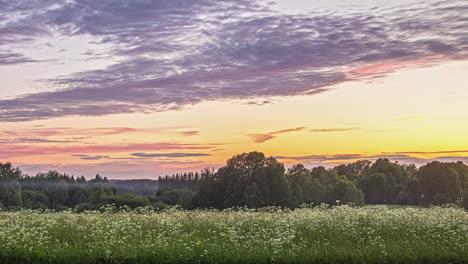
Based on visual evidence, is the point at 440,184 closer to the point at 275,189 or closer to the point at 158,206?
the point at 275,189

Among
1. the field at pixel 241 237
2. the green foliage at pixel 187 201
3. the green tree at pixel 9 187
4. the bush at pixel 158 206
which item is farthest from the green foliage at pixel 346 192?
the green tree at pixel 9 187

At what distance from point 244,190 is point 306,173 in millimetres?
13267

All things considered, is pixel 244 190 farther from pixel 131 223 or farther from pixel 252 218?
pixel 131 223

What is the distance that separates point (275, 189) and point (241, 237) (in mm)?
17209

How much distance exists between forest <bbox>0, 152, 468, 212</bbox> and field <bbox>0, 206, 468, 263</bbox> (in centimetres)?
363

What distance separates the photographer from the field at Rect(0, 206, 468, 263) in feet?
47.0

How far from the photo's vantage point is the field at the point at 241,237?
1432 cm

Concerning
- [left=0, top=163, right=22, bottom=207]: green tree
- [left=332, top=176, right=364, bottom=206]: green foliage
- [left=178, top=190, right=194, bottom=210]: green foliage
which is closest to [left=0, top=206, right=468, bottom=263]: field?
[left=178, top=190, right=194, bottom=210]: green foliage

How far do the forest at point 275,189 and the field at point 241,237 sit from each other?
363 centimetres

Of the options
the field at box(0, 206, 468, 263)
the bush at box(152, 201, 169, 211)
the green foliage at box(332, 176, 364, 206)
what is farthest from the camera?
the green foliage at box(332, 176, 364, 206)

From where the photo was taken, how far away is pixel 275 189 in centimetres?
3256

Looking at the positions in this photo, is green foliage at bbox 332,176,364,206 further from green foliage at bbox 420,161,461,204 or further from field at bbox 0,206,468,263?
field at bbox 0,206,468,263

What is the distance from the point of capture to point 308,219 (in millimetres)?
18469

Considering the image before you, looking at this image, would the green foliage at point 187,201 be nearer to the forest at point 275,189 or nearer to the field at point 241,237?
the forest at point 275,189
